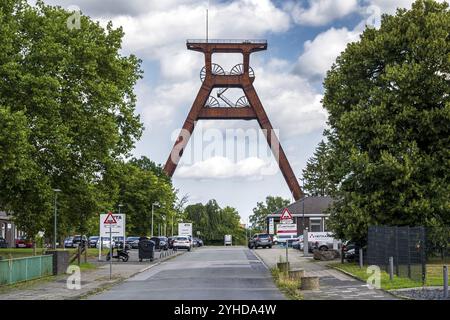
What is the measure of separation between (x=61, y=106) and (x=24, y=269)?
11.6 metres

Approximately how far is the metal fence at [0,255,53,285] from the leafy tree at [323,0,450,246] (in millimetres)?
15219

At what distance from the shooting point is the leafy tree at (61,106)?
126ft

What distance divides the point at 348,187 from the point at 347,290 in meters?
15.6

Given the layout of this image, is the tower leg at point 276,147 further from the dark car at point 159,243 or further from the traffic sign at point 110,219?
the traffic sign at point 110,219

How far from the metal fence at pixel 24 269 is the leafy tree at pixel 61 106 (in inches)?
152

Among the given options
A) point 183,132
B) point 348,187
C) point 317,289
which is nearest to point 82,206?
point 348,187

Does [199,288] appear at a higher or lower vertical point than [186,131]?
lower

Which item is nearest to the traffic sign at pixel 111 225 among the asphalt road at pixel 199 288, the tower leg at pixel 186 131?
the asphalt road at pixel 199 288

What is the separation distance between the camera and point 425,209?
40000 mm

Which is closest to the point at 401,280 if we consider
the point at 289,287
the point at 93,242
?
the point at 289,287

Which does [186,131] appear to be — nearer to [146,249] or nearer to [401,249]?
[146,249]

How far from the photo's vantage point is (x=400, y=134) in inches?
1646
